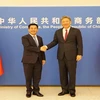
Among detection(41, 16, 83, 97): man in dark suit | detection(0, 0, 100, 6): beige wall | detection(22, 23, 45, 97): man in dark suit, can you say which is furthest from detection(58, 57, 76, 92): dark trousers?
detection(0, 0, 100, 6): beige wall

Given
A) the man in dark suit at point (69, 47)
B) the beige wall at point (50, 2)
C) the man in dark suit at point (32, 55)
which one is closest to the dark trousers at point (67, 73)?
the man in dark suit at point (69, 47)

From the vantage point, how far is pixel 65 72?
122 inches

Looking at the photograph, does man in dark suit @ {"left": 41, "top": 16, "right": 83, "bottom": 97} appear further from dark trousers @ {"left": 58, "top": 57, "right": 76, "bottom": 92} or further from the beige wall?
the beige wall

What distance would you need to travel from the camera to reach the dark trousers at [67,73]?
3004mm

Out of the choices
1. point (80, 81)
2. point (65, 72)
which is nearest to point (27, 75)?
point (65, 72)

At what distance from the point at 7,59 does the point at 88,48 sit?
1578mm

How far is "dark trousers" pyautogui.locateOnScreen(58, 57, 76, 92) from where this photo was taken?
300 cm

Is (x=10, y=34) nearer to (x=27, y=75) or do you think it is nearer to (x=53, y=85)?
(x=27, y=75)

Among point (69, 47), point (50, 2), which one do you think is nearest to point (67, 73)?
point (69, 47)

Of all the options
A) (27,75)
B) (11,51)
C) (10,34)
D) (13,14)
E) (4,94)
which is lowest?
(4,94)

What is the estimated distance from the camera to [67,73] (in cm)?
316

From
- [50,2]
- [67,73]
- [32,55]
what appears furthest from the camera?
[50,2]

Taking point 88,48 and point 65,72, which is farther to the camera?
point 88,48

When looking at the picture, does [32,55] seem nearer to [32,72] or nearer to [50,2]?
[32,72]
